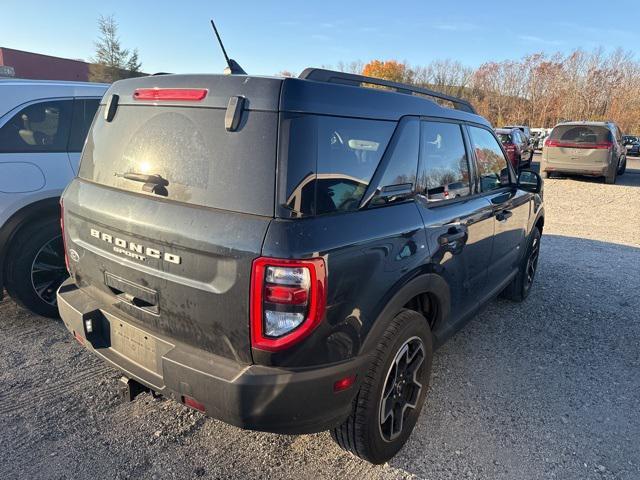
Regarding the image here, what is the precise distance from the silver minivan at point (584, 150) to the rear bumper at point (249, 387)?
14.0 metres

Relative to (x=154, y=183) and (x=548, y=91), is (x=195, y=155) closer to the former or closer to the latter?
(x=154, y=183)

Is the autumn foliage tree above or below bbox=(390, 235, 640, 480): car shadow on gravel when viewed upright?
above

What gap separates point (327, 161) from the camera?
6.22 ft

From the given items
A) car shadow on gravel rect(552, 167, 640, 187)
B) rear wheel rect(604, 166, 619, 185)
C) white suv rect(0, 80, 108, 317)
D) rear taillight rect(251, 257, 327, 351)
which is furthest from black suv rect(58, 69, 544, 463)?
car shadow on gravel rect(552, 167, 640, 187)

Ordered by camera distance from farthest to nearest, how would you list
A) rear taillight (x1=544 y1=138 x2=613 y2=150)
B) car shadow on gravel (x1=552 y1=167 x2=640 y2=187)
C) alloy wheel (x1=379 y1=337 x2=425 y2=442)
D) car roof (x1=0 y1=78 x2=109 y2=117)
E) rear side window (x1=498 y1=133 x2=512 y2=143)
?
rear side window (x1=498 y1=133 x2=512 y2=143)
car shadow on gravel (x1=552 y1=167 x2=640 y2=187)
rear taillight (x1=544 y1=138 x2=613 y2=150)
car roof (x1=0 y1=78 x2=109 y2=117)
alloy wheel (x1=379 y1=337 x2=425 y2=442)

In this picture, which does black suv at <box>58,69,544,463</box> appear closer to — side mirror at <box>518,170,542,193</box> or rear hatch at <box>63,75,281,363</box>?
rear hatch at <box>63,75,281,363</box>

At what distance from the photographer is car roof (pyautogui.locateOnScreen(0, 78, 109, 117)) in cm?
356

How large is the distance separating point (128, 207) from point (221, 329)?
0.78m

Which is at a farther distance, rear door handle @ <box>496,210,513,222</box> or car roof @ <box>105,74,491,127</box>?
rear door handle @ <box>496,210,513,222</box>

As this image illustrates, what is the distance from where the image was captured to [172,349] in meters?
2.00

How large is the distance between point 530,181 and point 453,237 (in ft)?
6.82

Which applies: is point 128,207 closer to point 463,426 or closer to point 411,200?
point 411,200

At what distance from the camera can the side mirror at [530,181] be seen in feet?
13.9

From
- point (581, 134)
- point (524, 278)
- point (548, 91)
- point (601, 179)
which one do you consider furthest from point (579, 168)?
point (548, 91)
